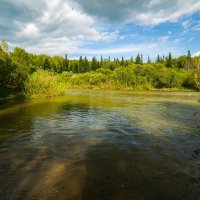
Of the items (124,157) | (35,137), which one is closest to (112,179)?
(124,157)

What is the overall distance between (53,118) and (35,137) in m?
6.19

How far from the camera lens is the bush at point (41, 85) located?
3716 cm

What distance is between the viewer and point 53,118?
18.9 meters

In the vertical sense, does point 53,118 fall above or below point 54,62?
below

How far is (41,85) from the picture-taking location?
124 ft

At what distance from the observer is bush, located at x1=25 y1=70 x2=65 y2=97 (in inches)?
1463

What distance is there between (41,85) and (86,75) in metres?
61.5

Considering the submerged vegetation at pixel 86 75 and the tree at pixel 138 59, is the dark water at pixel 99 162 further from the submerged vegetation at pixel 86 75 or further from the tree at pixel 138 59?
the tree at pixel 138 59

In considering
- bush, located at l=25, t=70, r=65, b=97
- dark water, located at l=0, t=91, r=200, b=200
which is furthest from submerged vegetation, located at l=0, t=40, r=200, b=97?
dark water, located at l=0, t=91, r=200, b=200

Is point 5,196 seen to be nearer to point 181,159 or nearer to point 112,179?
point 112,179

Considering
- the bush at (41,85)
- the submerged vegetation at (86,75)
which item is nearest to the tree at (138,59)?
the submerged vegetation at (86,75)

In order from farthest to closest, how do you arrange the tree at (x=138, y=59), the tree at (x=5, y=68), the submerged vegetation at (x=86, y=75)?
1. the tree at (x=138, y=59)
2. the submerged vegetation at (x=86, y=75)
3. the tree at (x=5, y=68)

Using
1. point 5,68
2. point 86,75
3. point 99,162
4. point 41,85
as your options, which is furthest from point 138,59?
point 99,162

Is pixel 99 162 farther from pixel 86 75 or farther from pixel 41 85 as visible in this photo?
pixel 86 75
